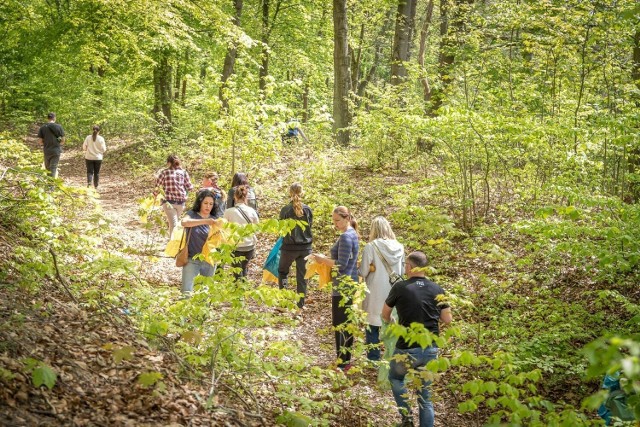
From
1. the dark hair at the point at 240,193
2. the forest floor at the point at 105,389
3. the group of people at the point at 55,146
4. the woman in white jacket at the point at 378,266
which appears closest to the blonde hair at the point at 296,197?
the dark hair at the point at 240,193

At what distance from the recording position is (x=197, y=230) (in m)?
7.77

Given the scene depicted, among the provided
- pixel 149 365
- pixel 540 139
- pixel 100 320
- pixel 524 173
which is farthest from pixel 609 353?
pixel 524 173

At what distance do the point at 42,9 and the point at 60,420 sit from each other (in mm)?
20592

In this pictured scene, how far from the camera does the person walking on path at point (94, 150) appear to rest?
15377mm

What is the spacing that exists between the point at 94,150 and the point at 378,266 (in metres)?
11.4

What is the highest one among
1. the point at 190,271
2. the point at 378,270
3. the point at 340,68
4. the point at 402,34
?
the point at 402,34

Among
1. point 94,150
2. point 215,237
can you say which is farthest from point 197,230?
point 94,150

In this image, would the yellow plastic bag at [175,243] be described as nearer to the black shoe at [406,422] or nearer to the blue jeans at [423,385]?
the blue jeans at [423,385]

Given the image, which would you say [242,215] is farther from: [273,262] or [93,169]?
[93,169]

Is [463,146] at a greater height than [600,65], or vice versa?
[600,65]

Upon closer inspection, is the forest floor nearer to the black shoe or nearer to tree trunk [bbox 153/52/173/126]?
the black shoe

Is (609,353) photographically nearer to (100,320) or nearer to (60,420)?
(60,420)

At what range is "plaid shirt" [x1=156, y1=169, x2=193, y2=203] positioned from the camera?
11.2 m

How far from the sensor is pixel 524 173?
11695 mm
